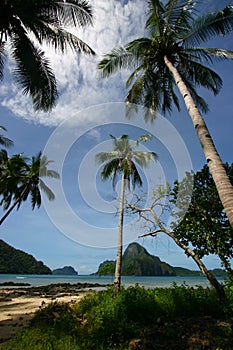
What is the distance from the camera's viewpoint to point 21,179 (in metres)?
25.8

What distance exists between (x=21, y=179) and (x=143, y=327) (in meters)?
22.5

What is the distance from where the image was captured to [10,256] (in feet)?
269

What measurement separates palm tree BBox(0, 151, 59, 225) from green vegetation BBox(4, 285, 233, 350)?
761 inches

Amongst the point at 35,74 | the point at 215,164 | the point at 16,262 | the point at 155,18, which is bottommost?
the point at 215,164

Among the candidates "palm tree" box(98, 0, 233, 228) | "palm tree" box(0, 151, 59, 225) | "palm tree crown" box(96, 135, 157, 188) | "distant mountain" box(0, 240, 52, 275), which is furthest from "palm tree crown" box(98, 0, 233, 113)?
"distant mountain" box(0, 240, 52, 275)

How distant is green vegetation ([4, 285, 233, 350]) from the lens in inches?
191

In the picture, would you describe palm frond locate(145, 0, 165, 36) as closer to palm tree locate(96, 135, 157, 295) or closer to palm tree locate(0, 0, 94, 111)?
palm tree locate(0, 0, 94, 111)

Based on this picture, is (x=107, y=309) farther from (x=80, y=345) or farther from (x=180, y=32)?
(x=180, y=32)

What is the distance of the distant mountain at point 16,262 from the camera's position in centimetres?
7812

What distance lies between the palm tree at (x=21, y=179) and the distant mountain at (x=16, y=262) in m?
54.9

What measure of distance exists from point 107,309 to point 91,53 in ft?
29.6

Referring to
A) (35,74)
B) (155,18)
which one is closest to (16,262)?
(35,74)

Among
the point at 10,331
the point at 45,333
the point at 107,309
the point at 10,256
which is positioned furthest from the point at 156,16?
the point at 10,256

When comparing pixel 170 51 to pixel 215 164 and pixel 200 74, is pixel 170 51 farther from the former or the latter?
pixel 215 164
